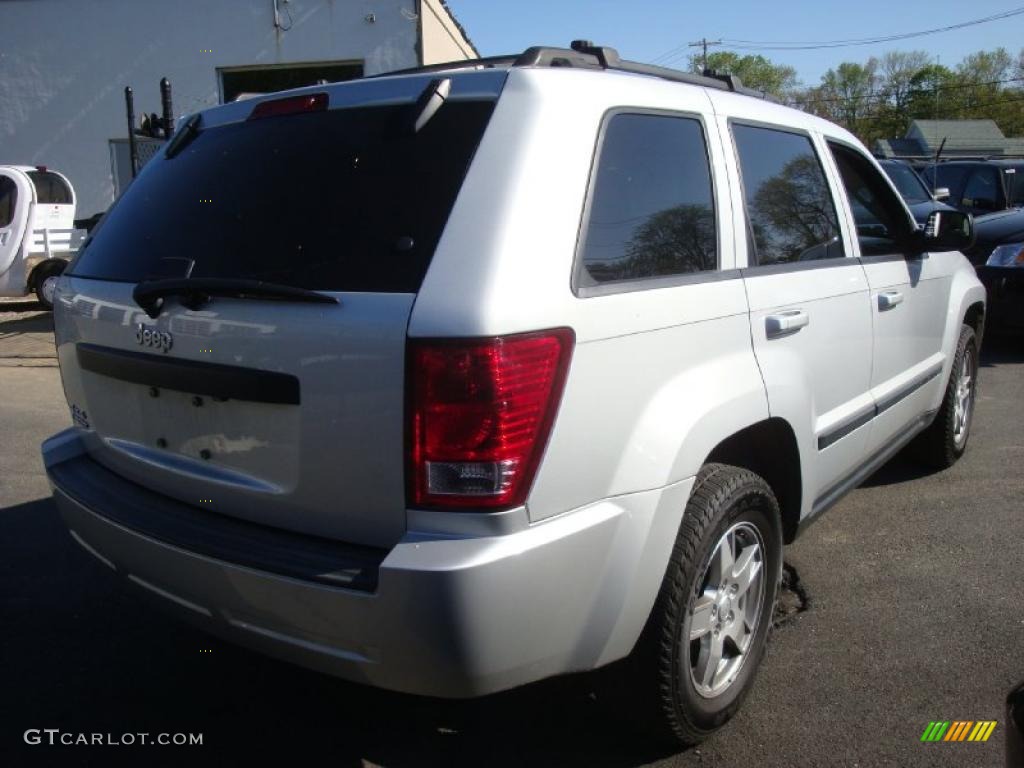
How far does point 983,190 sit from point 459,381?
528 inches

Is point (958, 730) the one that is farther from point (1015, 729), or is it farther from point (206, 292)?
point (206, 292)

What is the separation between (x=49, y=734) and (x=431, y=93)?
229 cm

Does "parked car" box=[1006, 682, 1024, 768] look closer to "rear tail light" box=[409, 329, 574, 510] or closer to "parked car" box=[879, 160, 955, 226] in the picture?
"rear tail light" box=[409, 329, 574, 510]

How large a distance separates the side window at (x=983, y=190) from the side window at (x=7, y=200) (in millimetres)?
13195

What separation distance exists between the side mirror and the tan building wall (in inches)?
437

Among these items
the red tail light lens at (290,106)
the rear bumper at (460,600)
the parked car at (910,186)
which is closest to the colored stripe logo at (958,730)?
the rear bumper at (460,600)

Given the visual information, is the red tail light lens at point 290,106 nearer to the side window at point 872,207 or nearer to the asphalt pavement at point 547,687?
the asphalt pavement at point 547,687

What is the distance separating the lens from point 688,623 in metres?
2.53

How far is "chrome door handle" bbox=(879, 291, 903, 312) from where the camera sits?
3.72 metres

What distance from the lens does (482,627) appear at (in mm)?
1995

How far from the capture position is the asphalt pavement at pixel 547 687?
108 inches

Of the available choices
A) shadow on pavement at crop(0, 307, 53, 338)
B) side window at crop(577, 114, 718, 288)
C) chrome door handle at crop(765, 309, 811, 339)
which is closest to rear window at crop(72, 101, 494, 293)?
side window at crop(577, 114, 718, 288)

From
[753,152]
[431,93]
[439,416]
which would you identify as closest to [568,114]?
[431,93]

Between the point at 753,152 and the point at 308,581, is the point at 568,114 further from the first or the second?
the point at 308,581
